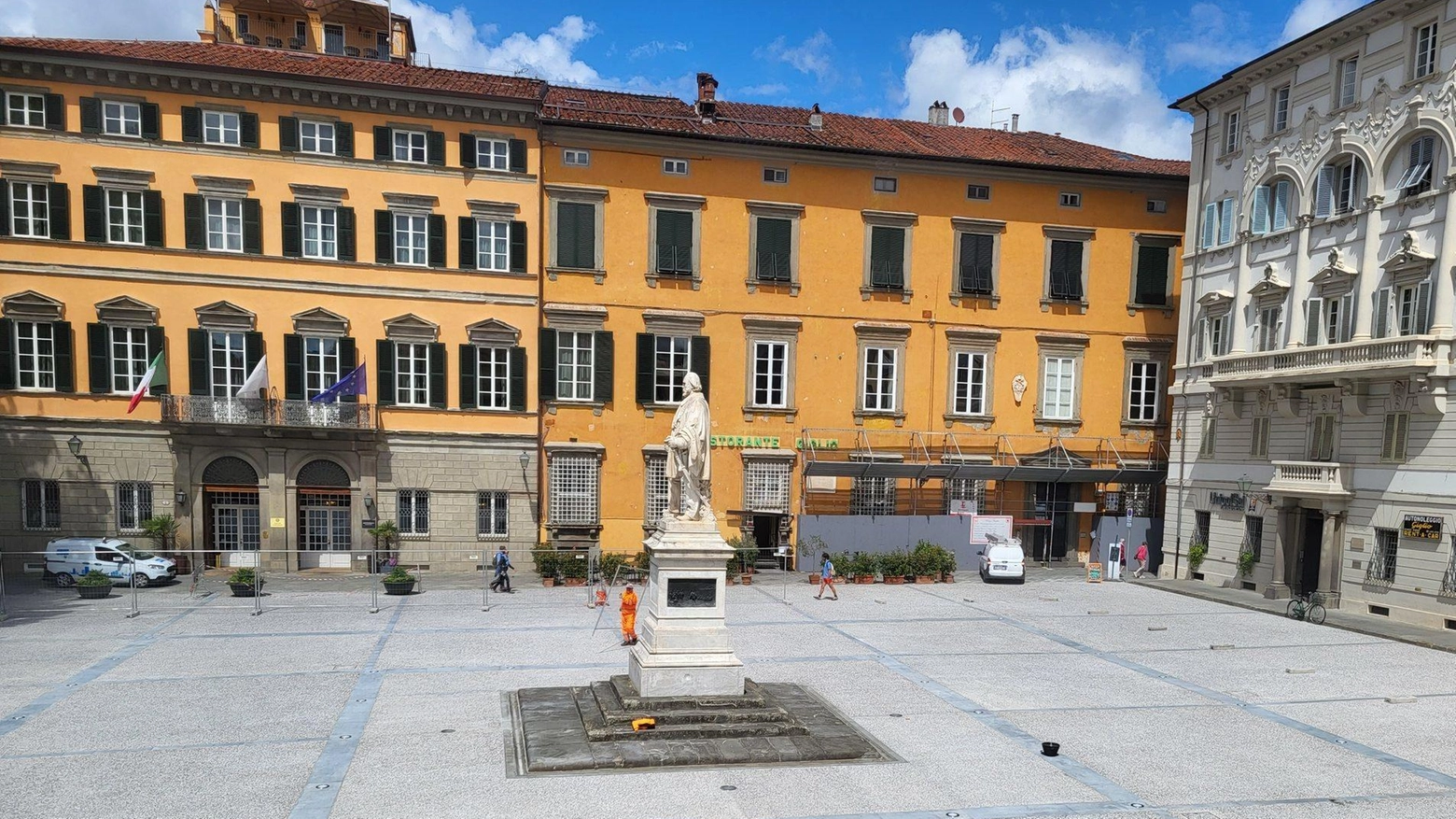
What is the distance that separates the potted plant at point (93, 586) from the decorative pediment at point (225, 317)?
8.69 m

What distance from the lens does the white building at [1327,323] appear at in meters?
23.7

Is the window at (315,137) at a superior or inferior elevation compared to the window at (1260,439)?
superior

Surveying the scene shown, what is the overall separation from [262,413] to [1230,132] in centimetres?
3481

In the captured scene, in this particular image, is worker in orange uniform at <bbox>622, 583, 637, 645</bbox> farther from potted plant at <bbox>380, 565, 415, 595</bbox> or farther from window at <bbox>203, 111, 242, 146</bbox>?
window at <bbox>203, 111, 242, 146</bbox>

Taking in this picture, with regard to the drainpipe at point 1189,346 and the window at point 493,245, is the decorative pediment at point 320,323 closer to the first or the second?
the window at point 493,245

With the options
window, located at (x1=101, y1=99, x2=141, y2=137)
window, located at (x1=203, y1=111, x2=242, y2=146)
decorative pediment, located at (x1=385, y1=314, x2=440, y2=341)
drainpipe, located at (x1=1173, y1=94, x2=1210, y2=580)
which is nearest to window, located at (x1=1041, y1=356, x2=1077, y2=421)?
drainpipe, located at (x1=1173, y1=94, x2=1210, y2=580)

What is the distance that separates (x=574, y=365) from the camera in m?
31.7

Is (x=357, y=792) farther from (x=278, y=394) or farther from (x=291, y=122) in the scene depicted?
(x=291, y=122)

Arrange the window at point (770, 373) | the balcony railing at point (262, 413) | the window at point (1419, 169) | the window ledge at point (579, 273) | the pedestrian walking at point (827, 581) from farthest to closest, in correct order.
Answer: the window at point (770, 373), the window ledge at point (579, 273), the balcony railing at point (262, 413), the pedestrian walking at point (827, 581), the window at point (1419, 169)

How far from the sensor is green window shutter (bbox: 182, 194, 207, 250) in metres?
28.6

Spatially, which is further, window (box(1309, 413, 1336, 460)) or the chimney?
the chimney

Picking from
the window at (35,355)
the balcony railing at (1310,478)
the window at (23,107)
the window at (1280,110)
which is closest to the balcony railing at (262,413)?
the window at (35,355)

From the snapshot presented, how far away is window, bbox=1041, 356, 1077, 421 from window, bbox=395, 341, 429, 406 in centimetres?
2357

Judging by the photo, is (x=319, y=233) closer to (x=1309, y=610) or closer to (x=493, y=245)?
(x=493, y=245)
